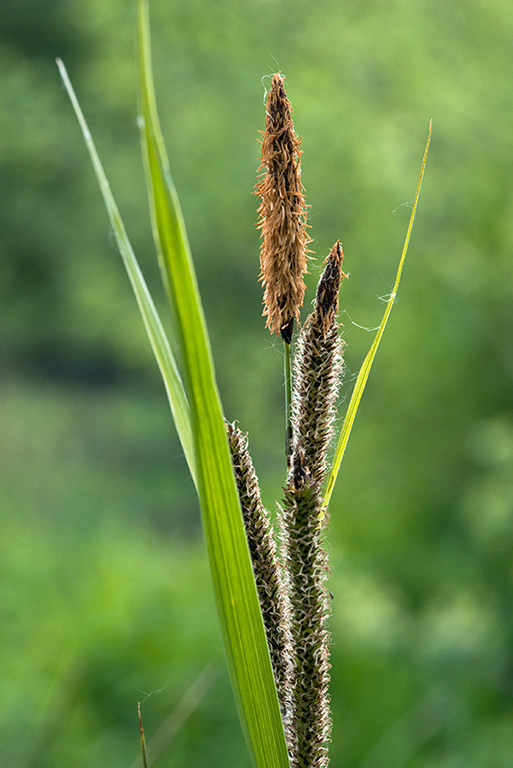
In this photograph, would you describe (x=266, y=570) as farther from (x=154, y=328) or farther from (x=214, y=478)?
(x=154, y=328)

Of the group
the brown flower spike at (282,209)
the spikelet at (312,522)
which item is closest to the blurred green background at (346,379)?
the brown flower spike at (282,209)

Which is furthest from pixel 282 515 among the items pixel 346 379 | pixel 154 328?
pixel 346 379

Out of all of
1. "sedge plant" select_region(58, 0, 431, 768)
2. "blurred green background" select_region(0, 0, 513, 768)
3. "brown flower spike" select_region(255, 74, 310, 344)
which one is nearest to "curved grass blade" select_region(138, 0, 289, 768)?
"sedge plant" select_region(58, 0, 431, 768)

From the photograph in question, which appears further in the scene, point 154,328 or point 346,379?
point 346,379

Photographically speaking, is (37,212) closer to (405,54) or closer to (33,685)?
(405,54)

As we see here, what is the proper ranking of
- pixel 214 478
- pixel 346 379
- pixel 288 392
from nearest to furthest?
pixel 214 478
pixel 288 392
pixel 346 379

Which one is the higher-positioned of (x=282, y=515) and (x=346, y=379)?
(x=346, y=379)

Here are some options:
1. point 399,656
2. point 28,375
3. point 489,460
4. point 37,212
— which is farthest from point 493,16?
point 28,375

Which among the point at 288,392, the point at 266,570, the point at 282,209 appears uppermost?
the point at 282,209

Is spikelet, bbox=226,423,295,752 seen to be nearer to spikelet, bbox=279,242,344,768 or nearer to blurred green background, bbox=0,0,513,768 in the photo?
spikelet, bbox=279,242,344,768
